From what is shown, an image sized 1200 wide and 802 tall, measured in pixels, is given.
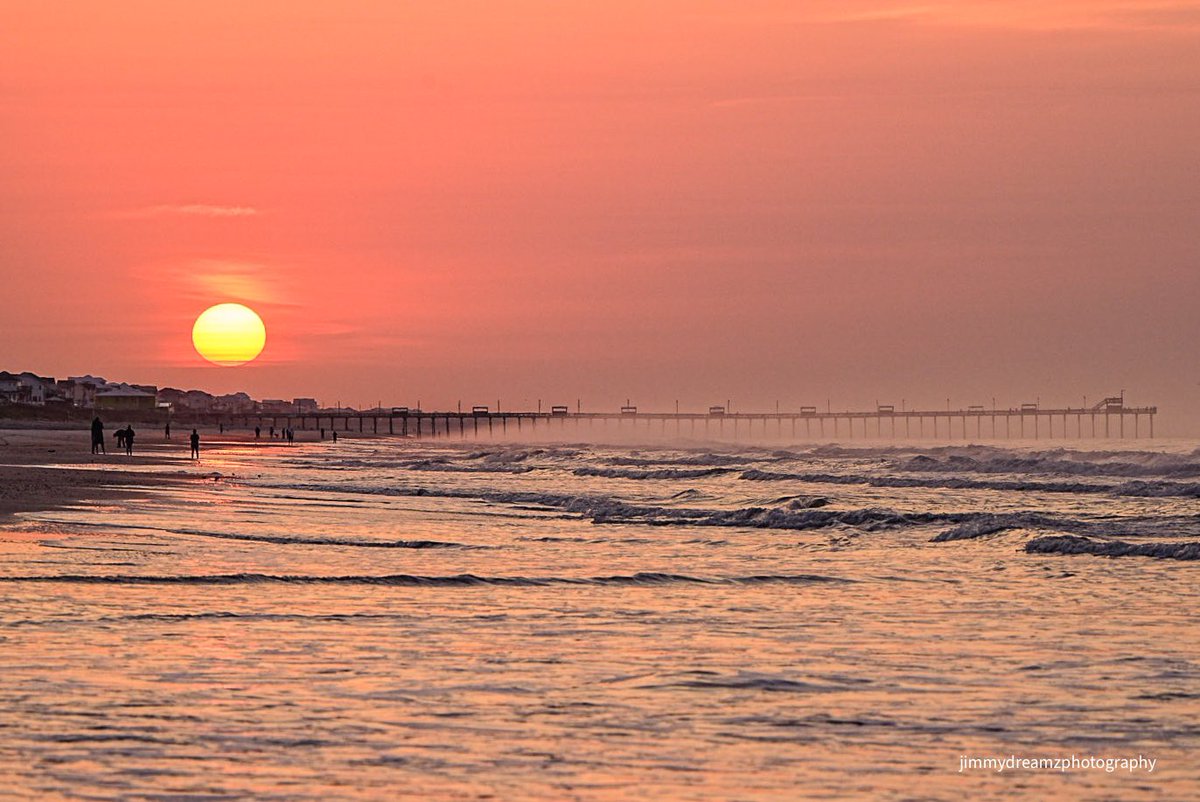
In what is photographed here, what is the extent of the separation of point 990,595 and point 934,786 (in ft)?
29.9

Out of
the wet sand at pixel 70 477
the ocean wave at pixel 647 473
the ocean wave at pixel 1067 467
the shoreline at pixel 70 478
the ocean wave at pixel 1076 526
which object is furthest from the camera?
the ocean wave at pixel 1067 467

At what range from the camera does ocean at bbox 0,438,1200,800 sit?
8.50m

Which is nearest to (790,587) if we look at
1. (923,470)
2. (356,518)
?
(356,518)

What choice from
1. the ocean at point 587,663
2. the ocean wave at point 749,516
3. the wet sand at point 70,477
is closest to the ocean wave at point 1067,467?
the ocean wave at point 749,516

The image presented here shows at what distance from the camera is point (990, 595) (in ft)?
55.8

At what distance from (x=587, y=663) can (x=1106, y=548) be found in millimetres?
13648

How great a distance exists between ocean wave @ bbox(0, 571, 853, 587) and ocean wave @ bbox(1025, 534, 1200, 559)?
584cm

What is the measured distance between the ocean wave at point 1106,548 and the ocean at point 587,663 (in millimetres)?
63

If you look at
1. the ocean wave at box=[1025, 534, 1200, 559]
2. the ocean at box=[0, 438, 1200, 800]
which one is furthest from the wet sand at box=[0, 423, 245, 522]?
the ocean wave at box=[1025, 534, 1200, 559]

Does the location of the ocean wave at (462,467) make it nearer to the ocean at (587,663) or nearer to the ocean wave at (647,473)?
the ocean wave at (647,473)

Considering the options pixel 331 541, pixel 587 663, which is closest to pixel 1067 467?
pixel 331 541

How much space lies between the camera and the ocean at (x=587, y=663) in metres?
8.50

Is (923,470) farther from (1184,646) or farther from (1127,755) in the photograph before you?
(1127,755)

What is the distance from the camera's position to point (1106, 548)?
23.1 meters
